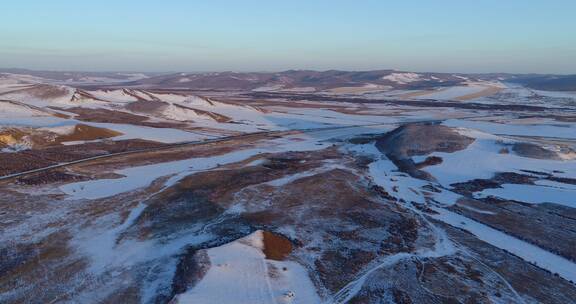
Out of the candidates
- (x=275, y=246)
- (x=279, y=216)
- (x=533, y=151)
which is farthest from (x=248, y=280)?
(x=533, y=151)

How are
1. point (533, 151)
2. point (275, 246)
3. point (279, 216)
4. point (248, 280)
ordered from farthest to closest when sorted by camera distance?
point (533, 151) < point (279, 216) < point (275, 246) < point (248, 280)

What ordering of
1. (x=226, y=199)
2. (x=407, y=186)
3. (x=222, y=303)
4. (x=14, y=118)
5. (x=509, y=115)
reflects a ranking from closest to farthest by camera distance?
(x=222, y=303), (x=226, y=199), (x=407, y=186), (x=14, y=118), (x=509, y=115)

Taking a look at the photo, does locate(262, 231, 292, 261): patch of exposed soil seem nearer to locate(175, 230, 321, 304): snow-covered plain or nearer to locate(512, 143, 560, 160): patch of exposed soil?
locate(175, 230, 321, 304): snow-covered plain

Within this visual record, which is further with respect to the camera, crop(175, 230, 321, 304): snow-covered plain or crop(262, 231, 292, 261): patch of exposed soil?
crop(262, 231, 292, 261): patch of exposed soil

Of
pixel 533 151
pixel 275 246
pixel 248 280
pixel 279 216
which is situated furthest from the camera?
pixel 533 151

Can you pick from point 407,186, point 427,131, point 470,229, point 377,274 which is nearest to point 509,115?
point 427,131

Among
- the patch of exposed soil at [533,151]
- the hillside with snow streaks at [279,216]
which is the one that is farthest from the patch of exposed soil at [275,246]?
the patch of exposed soil at [533,151]

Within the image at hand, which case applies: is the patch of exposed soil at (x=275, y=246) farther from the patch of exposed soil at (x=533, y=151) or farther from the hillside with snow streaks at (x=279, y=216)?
the patch of exposed soil at (x=533, y=151)

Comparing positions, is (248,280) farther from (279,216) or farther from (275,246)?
(279,216)

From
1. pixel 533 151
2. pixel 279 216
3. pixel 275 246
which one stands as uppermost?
pixel 533 151

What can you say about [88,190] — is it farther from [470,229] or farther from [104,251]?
[470,229]

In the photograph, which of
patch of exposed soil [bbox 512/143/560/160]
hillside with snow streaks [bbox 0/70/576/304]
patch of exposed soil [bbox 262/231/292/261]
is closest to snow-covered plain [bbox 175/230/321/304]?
hillside with snow streaks [bbox 0/70/576/304]
